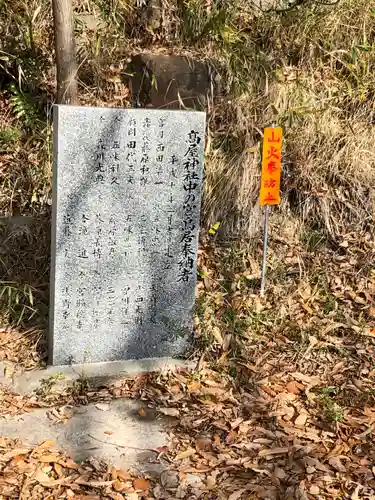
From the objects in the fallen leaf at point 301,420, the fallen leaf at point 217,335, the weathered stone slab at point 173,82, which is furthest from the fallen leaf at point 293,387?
the weathered stone slab at point 173,82

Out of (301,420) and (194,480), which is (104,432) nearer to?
(194,480)

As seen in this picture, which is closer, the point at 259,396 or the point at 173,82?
the point at 259,396

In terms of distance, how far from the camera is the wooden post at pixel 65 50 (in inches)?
184

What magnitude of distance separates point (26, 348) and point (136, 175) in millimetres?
1432

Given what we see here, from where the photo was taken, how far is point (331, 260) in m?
5.16

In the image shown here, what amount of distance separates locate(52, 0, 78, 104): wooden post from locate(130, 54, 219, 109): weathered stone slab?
0.79m

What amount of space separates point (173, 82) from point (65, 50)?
1.15 meters

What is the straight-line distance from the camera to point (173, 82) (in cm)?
565

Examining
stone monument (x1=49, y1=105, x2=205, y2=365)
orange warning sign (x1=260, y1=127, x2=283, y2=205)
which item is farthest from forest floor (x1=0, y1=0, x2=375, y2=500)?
orange warning sign (x1=260, y1=127, x2=283, y2=205)

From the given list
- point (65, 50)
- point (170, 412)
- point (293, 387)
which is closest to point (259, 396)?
point (293, 387)

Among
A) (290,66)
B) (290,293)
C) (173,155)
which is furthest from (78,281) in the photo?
(290,66)

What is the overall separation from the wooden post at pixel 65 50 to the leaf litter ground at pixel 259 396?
1769 millimetres

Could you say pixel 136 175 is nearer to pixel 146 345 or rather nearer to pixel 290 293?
pixel 146 345

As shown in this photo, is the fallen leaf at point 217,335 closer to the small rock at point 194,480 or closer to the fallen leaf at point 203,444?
the fallen leaf at point 203,444
